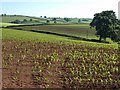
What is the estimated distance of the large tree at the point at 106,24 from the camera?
67.3 m

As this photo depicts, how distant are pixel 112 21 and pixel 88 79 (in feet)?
184

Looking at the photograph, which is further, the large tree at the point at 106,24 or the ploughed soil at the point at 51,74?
the large tree at the point at 106,24

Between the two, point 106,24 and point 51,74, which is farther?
point 106,24

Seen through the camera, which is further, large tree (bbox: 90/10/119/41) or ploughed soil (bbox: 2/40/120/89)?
large tree (bbox: 90/10/119/41)

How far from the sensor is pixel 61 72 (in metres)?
18.8

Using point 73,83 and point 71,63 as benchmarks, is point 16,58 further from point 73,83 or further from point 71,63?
point 73,83

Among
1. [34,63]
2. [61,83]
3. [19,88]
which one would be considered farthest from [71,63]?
[19,88]

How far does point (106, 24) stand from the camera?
6894 cm

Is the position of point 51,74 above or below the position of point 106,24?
below

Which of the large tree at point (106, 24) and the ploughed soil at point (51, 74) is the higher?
the large tree at point (106, 24)

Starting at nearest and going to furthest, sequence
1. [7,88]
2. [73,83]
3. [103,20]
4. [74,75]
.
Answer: [7,88] < [73,83] < [74,75] < [103,20]

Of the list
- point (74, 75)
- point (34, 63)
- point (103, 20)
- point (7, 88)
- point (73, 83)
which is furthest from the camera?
point (103, 20)

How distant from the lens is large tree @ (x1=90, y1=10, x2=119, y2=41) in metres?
67.3

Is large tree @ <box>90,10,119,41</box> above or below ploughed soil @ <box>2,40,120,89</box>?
above
